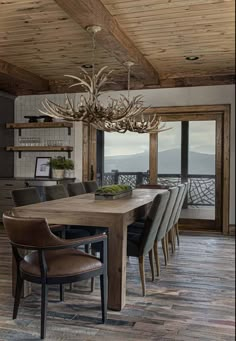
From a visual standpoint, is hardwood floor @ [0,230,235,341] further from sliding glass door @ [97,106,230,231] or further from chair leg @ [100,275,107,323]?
sliding glass door @ [97,106,230,231]

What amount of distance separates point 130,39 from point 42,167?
345 centimetres

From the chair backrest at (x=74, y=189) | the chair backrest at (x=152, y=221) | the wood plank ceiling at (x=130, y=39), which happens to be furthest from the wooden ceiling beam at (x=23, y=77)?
the chair backrest at (x=152, y=221)

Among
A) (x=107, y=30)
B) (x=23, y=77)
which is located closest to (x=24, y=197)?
(x=107, y=30)

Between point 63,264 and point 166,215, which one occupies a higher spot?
point 166,215

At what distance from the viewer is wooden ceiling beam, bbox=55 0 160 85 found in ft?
10.2

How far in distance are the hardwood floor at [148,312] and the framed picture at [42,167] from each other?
3.12 metres

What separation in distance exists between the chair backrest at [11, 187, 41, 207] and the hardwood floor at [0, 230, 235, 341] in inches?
30.5

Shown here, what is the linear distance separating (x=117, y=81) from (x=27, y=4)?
3.22 meters

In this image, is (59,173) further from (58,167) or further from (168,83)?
(168,83)

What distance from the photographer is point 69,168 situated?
22.3 feet

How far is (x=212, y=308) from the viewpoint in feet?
9.91

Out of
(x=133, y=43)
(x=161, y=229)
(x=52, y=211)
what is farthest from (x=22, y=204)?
(x=133, y=43)

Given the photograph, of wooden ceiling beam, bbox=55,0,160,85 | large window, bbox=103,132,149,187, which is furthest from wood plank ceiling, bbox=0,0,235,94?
large window, bbox=103,132,149,187

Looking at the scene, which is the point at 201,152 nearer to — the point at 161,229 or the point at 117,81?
the point at 117,81
